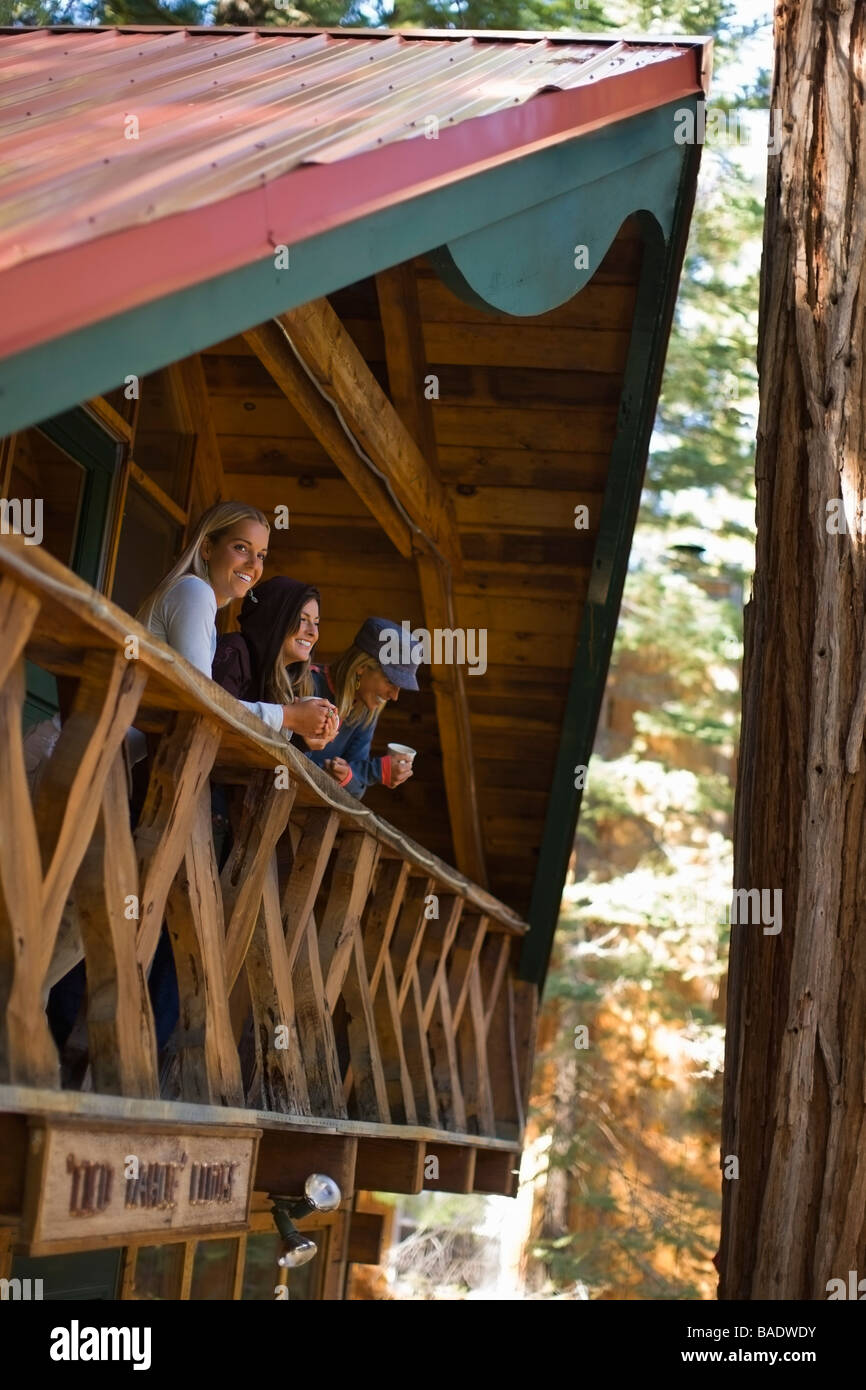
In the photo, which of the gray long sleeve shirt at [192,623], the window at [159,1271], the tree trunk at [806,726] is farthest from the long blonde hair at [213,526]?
the window at [159,1271]

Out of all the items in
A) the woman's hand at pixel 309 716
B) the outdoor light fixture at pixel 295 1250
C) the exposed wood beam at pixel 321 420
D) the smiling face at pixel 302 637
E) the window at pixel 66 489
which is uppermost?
the exposed wood beam at pixel 321 420

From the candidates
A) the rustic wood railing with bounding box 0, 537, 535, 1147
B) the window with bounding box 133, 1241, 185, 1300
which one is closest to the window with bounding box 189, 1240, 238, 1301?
the window with bounding box 133, 1241, 185, 1300

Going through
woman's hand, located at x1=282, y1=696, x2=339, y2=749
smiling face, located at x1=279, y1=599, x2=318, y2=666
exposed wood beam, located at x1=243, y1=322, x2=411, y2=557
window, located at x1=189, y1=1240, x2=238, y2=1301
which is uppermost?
exposed wood beam, located at x1=243, y1=322, x2=411, y2=557

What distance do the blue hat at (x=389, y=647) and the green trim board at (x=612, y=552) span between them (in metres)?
1.66

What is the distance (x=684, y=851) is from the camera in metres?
21.8

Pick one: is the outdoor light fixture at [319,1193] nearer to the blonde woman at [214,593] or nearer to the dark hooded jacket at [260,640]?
the blonde woman at [214,593]

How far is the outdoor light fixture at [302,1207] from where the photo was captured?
15.4 ft

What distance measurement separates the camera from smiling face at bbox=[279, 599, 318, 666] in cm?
486

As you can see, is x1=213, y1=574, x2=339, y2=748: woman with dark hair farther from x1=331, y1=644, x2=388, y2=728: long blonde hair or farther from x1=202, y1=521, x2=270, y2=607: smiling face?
x1=331, y1=644, x2=388, y2=728: long blonde hair

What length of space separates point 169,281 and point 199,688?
3.11 feet

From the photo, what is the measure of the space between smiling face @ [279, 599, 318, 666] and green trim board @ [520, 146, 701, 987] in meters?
2.23

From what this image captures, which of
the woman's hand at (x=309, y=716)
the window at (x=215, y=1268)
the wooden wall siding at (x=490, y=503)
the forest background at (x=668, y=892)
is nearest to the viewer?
the woman's hand at (x=309, y=716)
